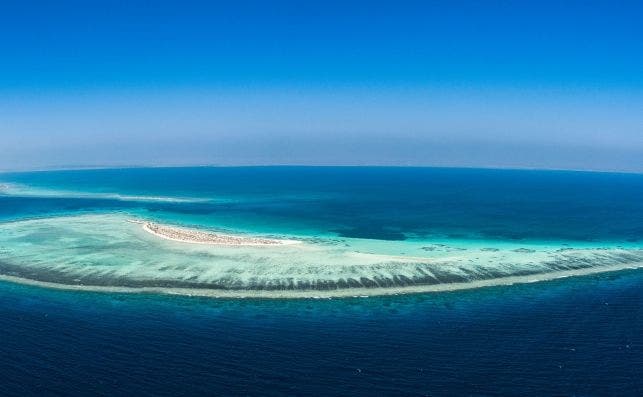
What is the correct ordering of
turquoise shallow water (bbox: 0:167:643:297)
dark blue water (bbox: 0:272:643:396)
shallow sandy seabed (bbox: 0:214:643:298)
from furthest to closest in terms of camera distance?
turquoise shallow water (bbox: 0:167:643:297) < shallow sandy seabed (bbox: 0:214:643:298) < dark blue water (bbox: 0:272:643:396)

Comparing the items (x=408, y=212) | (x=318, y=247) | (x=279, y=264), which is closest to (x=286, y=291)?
(x=279, y=264)

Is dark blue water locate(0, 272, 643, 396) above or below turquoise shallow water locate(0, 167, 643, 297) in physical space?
below

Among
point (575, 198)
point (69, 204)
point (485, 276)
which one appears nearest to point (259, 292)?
point (485, 276)

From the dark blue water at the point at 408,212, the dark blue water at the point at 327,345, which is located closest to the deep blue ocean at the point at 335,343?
the dark blue water at the point at 327,345

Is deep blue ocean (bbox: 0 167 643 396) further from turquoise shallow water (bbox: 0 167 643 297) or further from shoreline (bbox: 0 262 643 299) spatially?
turquoise shallow water (bbox: 0 167 643 297)

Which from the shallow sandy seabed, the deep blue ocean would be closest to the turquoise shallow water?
the shallow sandy seabed

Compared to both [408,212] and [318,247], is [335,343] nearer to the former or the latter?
[318,247]
